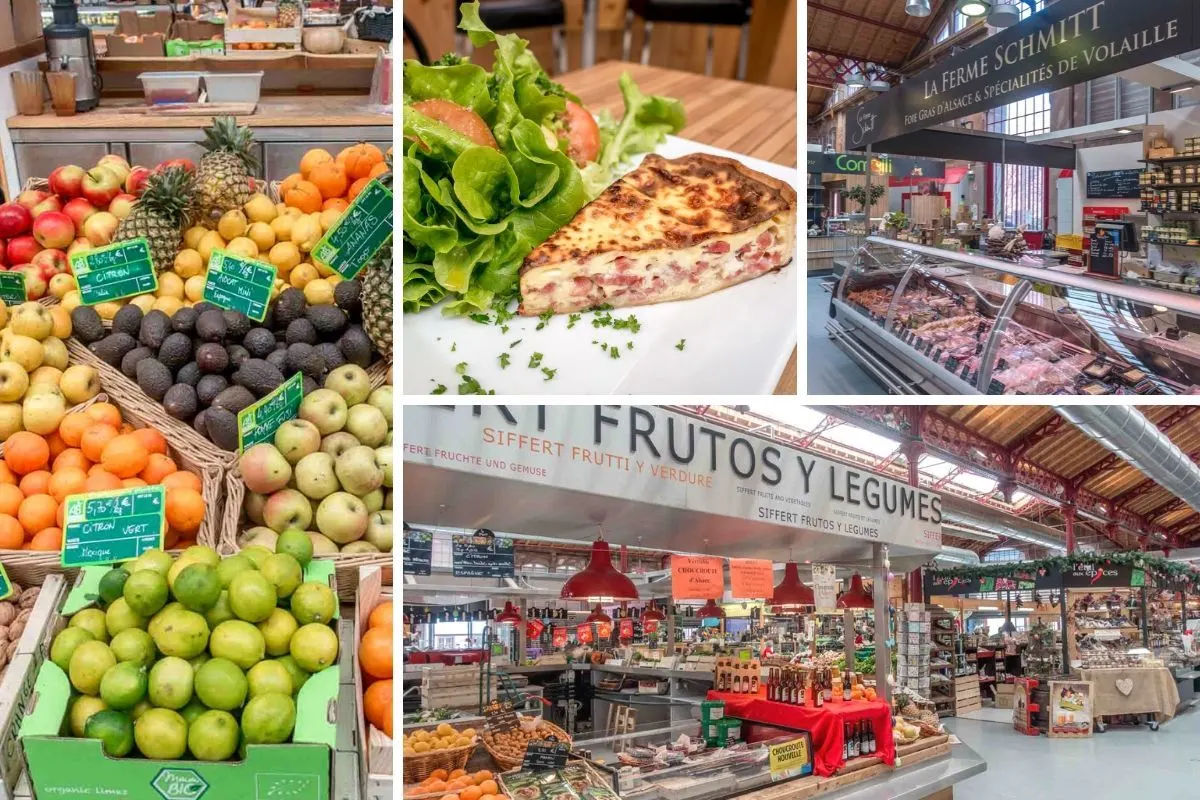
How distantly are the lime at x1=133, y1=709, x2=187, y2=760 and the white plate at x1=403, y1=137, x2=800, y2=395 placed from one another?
29.3 inches

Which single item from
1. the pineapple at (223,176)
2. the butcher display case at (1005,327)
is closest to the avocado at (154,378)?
the pineapple at (223,176)

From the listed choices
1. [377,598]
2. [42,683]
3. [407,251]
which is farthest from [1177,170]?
[42,683]

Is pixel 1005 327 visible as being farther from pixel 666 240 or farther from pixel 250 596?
pixel 250 596

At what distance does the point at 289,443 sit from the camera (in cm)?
225

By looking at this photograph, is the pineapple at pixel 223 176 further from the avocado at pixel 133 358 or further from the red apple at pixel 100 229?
the avocado at pixel 133 358

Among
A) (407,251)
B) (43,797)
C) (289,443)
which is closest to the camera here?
(43,797)

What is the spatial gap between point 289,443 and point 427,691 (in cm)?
410

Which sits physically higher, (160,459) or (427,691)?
(160,459)

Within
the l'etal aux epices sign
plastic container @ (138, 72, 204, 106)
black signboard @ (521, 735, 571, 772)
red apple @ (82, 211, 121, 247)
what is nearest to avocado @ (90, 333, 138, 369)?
red apple @ (82, 211, 121, 247)

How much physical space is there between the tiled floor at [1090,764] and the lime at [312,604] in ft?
16.7

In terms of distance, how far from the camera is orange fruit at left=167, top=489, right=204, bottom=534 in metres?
2.16

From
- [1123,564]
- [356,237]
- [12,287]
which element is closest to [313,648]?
[356,237]

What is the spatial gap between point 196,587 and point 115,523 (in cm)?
46

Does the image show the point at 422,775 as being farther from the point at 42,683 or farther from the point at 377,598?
the point at 42,683
